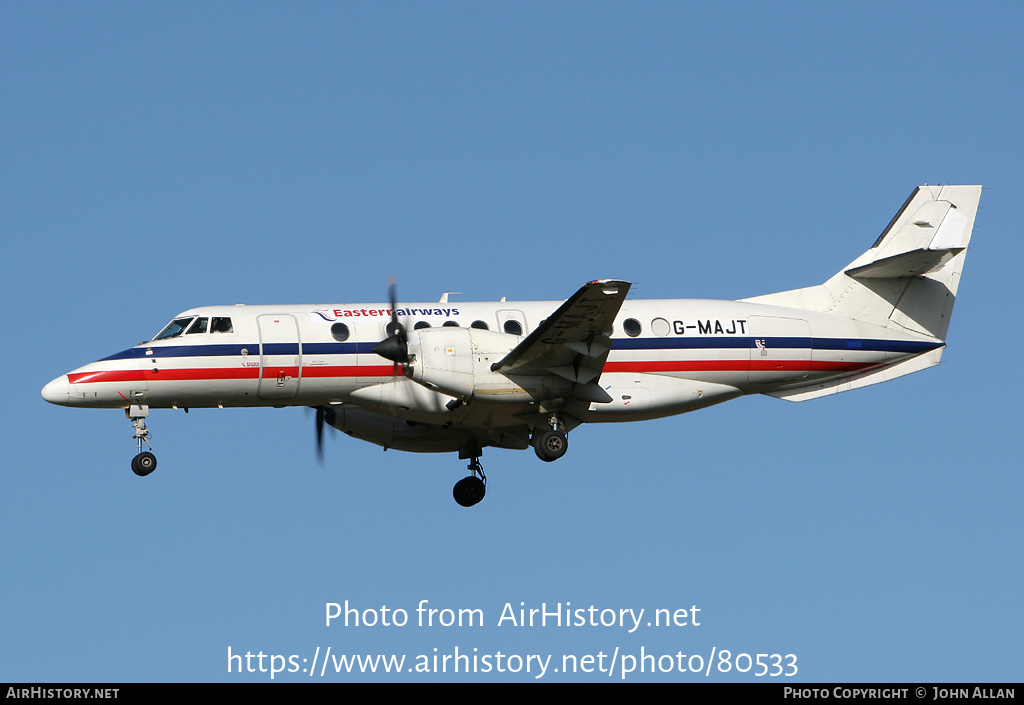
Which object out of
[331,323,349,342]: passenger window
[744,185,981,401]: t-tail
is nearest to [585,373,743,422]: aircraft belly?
[744,185,981,401]: t-tail

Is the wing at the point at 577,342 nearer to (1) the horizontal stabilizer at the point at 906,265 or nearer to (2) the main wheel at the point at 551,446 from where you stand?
(2) the main wheel at the point at 551,446

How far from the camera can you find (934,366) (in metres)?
28.7

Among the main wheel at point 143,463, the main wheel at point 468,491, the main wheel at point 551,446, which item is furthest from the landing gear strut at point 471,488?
the main wheel at point 143,463

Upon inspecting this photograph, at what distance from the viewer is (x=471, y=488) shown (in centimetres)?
2834

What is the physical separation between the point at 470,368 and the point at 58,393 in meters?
7.72

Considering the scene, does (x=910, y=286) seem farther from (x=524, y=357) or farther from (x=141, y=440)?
(x=141, y=440)

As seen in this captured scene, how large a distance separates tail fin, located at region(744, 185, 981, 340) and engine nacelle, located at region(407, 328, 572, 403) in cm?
609

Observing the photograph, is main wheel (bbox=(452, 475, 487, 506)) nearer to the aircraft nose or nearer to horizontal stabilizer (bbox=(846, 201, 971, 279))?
the aircraft nose

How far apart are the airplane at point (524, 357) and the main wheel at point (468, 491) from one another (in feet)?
0.09

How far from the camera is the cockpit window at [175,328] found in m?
25.8

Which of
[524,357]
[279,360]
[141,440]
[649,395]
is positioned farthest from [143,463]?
[649,395]
